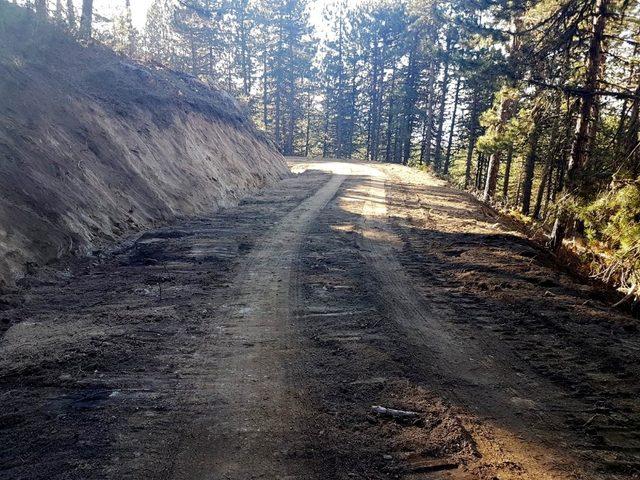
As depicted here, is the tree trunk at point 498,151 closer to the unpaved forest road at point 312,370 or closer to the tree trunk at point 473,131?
the tree trunk at point 473,131

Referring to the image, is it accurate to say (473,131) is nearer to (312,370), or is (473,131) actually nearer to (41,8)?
(41,8)

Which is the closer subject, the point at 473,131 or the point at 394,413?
the point at 394,413

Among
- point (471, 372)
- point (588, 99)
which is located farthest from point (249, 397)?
point (588, 99)

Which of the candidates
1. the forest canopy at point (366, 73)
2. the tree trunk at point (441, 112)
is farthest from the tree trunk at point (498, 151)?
the tree trunk at point (441, 112)

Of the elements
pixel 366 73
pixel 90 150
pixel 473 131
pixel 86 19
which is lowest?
pixel 90 150

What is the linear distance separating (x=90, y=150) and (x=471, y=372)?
36.2 feet

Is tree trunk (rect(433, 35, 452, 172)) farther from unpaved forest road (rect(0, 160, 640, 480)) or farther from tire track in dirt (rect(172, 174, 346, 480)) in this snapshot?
tire track in dirt (rect(172, 174, 346, 480))

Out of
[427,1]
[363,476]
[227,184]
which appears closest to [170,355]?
[363,476]

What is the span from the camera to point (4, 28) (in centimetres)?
1299

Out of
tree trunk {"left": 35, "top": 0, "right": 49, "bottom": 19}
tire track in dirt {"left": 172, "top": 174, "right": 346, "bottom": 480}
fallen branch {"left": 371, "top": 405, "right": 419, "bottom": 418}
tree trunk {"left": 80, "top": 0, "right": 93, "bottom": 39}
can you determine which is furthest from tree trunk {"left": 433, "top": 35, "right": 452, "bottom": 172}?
fallen branch {"left": 371, "top": 405, "right": 419, "bottom": 418}

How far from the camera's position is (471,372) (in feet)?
15.6

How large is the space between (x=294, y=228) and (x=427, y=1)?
31.5 m

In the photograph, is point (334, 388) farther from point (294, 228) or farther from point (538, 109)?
point (538, 109)

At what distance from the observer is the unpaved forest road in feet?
11.2
